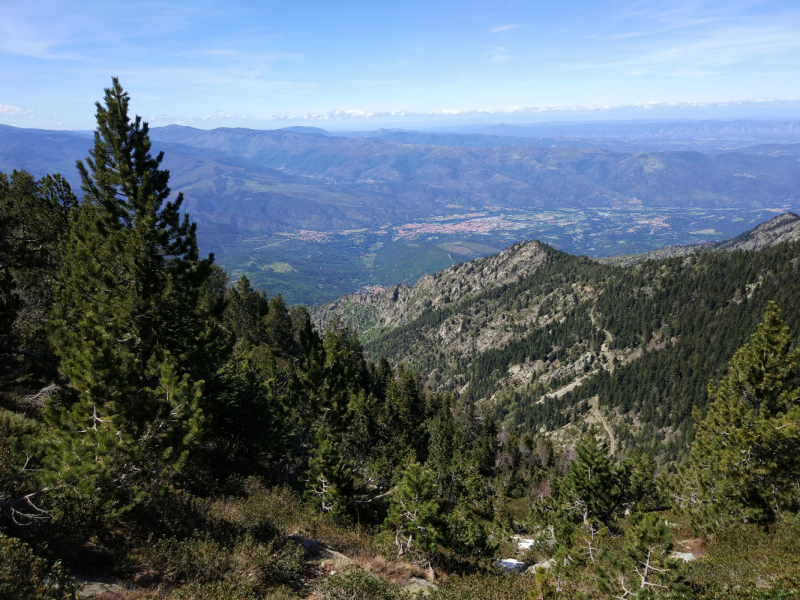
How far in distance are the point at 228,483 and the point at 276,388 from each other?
65.6 ft

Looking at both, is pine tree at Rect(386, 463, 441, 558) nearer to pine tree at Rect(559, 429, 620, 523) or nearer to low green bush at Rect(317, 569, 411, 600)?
low green bush at Rect(317, 569, 411, 600)

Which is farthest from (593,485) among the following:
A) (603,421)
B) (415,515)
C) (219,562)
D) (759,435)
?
(603,421)

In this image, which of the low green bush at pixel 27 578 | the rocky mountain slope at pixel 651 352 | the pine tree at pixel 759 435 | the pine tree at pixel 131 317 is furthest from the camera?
the rocky mountain slope at pixel 651 352

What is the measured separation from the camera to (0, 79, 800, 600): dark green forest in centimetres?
1238

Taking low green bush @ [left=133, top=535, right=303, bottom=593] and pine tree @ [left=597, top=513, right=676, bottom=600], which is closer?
low green bush @ [left=133, top=535, right=303, bottom=593]

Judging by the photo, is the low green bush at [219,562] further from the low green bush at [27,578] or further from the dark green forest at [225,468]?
the low green bush at [27,578]

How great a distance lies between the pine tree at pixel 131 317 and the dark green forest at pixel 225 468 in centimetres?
10

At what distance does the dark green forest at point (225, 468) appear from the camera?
12383 mm

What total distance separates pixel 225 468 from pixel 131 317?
12.1 meters

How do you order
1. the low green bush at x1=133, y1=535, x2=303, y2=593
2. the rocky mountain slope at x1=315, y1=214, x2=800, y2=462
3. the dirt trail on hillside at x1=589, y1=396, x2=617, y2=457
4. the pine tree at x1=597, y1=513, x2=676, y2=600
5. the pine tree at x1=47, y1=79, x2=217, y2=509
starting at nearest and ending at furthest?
the low green bush at x1=133, y1=535, x2=303, y2=593, the pine tree at x1=597, y1=513, x2=676, y2=600, the pine tree at x1=47, y1=79, x2=217, y2=509, the dirt trail on hillside at x1=589, y1=396, x2=617, y2=457, the rocky mountain slope at x1=315, y1=214, x2=800, y2=462

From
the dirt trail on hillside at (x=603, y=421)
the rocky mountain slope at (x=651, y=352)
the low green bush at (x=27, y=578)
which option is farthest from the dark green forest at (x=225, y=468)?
the rocky mountain slope at (x=651, y=352)

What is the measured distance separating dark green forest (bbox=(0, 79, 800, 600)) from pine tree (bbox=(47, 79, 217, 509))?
0.10m

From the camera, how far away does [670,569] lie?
12852 millimetres

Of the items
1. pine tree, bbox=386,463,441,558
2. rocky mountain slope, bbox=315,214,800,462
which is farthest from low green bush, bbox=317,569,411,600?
rocky mountain slope, bbox=315,214,800,462
